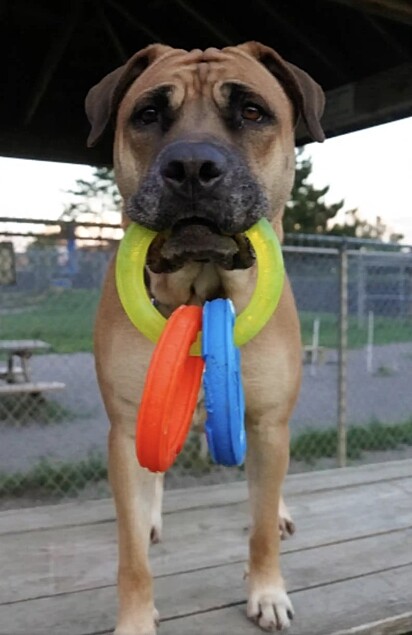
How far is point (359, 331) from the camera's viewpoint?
34.3 feet

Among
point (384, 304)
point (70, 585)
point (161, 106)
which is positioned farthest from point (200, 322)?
point (384, 304)

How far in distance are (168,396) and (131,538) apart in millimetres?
653

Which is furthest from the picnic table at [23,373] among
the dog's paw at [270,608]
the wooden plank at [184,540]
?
the dog's paw at [270,608]

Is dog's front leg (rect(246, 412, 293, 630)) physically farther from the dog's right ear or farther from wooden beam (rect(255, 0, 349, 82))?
wooden beam (rect(255, 0, 349, 82))

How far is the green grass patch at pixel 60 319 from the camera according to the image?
4.70 m

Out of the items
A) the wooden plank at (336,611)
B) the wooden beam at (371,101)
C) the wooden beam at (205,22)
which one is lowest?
the wooden plank at (336,611)

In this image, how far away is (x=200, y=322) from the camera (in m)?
1.76

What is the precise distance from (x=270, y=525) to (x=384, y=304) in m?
5.92

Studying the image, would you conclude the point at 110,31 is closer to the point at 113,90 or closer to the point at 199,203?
the point at 113,90

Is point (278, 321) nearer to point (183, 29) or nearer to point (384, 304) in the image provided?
point (183, 29)

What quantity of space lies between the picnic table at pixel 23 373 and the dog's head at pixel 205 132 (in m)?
3.62

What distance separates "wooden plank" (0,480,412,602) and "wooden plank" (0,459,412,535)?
7cm

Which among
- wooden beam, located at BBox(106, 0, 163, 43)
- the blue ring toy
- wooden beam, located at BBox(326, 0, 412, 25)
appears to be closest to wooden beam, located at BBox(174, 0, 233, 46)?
wooden beam, located at BBox(106, 0, 163, 43)

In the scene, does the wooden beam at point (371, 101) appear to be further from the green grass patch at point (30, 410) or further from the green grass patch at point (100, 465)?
the green grass patch at point (30, 410)
